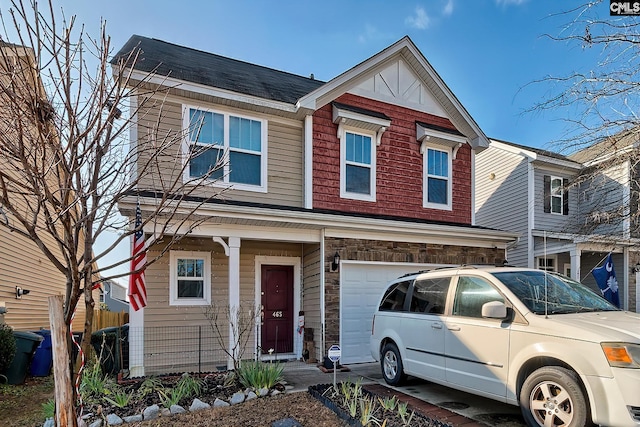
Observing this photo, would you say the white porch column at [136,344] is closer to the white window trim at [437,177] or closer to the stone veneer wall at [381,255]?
the stone veneer wall at [381,255]

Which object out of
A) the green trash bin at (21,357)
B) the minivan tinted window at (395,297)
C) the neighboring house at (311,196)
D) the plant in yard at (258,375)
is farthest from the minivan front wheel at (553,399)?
the green trash bin at (21,357)

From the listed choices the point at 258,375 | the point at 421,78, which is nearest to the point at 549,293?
the point at 258,375

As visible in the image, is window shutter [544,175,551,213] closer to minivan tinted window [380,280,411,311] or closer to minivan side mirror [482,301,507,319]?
minivan tinted window [380,280,411,311]

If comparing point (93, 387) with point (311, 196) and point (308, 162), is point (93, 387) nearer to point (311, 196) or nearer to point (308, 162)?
point (311, 196)

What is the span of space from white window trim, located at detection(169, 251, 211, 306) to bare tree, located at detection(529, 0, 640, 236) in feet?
21.1

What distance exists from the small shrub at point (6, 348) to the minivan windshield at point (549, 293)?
799cm

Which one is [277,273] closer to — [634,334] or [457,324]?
[457,324]

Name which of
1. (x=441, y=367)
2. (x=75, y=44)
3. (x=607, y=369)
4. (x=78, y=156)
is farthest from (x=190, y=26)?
(x=607, y=369)

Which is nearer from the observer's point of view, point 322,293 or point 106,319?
point 322,293

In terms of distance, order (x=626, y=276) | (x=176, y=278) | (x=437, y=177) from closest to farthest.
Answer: (x=176, y=278), (x=437, y=177), (x=626, y=276)

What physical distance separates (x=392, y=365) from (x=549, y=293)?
262 cm

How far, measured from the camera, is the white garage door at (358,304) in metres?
8.26

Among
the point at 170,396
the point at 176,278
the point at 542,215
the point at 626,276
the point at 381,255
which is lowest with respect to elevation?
the point at 170,396

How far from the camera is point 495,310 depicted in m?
4.33
